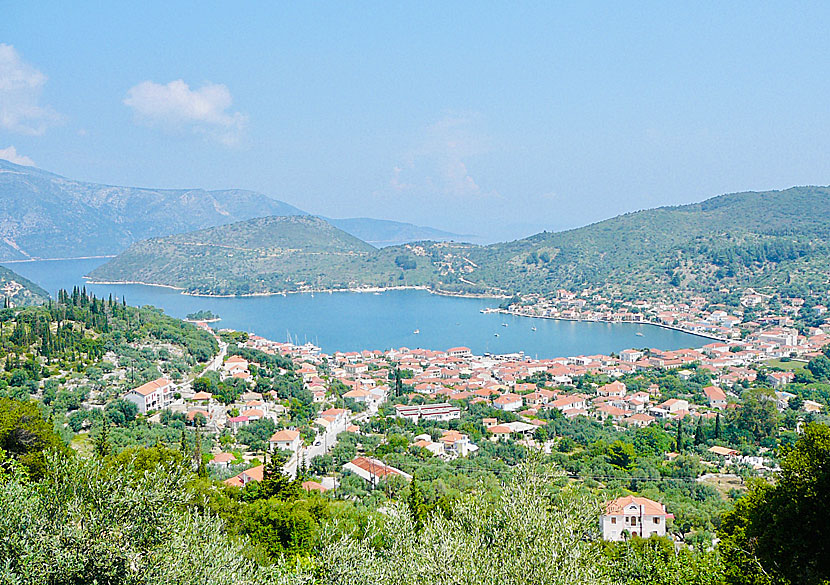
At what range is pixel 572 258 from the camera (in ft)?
249

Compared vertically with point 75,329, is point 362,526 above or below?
below

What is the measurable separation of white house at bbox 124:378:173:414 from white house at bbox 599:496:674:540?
41.1 feet

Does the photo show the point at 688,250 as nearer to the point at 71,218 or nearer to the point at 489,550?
the point at 489,550

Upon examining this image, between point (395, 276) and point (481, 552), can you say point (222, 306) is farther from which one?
point (481, 552)

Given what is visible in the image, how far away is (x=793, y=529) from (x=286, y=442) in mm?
13627

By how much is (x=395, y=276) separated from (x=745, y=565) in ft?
252

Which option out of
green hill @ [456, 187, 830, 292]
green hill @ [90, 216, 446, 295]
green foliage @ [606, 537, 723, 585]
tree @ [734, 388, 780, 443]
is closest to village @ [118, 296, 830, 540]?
tree @ [734, 388, 780, 443]

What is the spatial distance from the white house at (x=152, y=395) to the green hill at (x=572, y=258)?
5191 centimetres

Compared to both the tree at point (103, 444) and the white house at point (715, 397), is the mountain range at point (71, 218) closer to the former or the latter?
the tree at point (103, 444)

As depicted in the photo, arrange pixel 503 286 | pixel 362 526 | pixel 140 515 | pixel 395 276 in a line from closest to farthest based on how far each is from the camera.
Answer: pixel 140 515, pixel 362 526, pixel 503 286, pixel 395 276

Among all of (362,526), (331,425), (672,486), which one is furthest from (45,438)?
(672,486)

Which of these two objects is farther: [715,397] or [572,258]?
[572,258]

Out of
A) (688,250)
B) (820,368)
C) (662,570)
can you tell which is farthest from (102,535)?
(688,250)

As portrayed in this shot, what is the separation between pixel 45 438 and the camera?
9953mm
